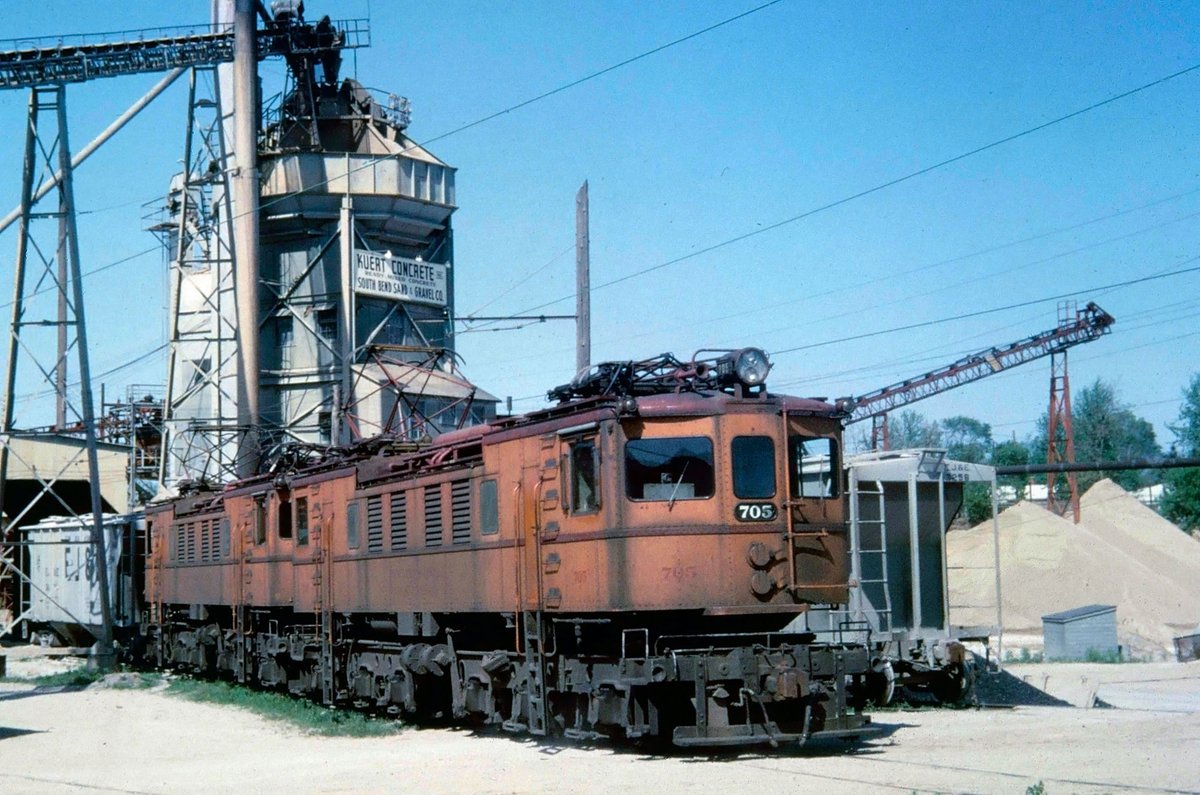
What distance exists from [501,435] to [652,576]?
10.7ft

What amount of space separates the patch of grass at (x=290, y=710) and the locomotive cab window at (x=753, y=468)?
22.9 ft

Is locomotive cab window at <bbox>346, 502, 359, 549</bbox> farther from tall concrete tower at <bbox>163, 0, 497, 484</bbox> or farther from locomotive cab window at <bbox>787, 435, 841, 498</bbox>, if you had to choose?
tall concrete tower at <bbox>163, 0, 497, 484</bbox>

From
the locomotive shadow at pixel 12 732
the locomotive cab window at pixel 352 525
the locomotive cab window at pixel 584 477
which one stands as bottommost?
the locomotive shadow at pixel 12 732

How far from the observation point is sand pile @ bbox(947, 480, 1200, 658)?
4447 centimetres

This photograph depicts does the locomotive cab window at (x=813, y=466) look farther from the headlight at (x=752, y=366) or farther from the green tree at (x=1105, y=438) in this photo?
the green tree at (x=1105, y=438)

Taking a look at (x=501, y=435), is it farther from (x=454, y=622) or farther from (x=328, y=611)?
(x=328, y=611)

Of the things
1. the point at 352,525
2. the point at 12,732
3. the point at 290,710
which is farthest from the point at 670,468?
the point at 12,732

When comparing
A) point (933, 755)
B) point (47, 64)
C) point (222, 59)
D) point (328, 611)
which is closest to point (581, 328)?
point (328, 611)

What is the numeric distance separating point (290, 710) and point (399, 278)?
24830 mm

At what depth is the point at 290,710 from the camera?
21438 mm

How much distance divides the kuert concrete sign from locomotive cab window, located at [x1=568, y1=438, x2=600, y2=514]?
97.4 feet

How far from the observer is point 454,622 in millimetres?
17859

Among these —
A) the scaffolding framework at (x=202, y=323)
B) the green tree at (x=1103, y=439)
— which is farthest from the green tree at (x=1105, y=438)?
the scaffolding framework at (x=202, y=323)

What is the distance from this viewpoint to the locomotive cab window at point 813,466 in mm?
14375
